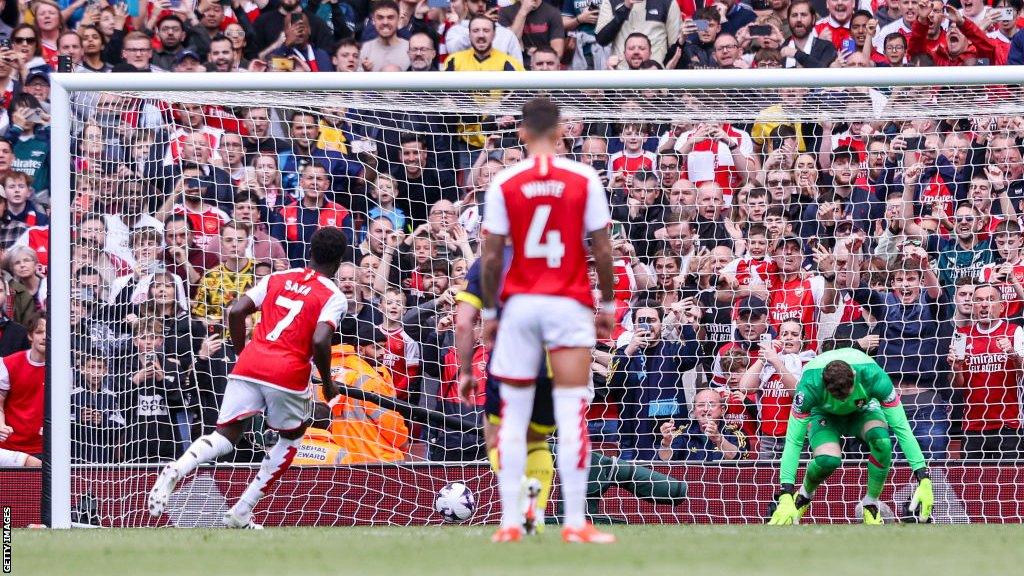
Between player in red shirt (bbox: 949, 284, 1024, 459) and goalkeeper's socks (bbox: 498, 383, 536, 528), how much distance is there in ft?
18.6

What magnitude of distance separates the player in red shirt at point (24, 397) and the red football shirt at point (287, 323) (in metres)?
3.07

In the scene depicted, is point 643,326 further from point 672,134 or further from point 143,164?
point 143,164

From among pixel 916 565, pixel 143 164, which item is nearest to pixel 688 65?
pixel 143 164

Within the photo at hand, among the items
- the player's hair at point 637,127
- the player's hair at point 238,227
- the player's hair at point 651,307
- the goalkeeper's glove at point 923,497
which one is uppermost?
the player's hair at point 637,127

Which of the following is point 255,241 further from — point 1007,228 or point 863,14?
point 863,14

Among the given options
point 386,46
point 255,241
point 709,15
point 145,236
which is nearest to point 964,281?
point 709,15

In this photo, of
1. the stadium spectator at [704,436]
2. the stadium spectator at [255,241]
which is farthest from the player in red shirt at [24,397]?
the stadium spectator at [704,436]

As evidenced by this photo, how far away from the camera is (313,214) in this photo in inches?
444

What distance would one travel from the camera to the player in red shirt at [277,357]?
8844 millimetres

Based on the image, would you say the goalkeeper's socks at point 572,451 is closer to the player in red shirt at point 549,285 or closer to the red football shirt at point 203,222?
the player in red shirt at point 549,285

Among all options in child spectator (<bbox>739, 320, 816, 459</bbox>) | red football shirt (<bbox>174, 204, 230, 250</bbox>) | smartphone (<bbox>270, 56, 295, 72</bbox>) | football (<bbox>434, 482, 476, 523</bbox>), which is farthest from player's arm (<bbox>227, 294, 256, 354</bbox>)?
smartphone (<bbox>270, 56, 295, 72</bbox>)

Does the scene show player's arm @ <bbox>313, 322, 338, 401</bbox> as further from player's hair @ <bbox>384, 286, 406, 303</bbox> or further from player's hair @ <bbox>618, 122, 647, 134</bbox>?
player's hair @ <bbox>618, 122, 647, 134</bbox>

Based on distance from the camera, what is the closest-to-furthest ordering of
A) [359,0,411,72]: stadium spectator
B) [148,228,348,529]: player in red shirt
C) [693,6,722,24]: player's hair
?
[148,228,348,529]: player in red shirt < [359,0,411,72]: stadium spectator < [693,6,722,24]: player's hair

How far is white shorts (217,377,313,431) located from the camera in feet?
29.2
